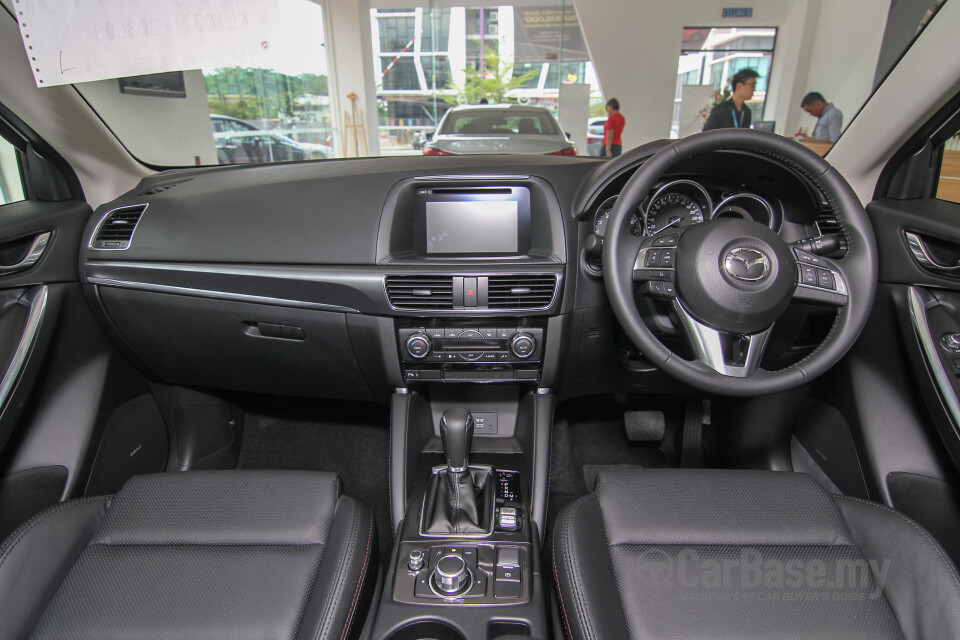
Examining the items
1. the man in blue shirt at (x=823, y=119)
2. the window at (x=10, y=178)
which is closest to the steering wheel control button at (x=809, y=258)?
the man in blue shirt at (x=823, y=119)

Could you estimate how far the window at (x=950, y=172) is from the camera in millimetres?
1412

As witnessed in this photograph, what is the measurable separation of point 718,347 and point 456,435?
2.09 feet

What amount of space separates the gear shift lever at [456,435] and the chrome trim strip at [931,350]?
106cm

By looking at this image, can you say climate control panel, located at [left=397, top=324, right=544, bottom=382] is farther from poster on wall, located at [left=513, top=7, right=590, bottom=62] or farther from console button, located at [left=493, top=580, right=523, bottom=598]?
poster on wall, located at [left=513, top=7, right=590, bottom=62]

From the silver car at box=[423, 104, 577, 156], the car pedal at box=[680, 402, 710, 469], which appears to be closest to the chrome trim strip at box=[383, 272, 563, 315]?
the car pedal at box=[680, 402, 710, 469]

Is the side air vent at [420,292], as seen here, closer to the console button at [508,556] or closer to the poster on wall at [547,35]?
the console button at [508,556]

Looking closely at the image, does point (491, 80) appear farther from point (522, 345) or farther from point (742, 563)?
point (742, 563)

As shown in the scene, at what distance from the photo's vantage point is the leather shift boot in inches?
55.1

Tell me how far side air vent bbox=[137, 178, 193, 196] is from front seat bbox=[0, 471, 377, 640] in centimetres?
87

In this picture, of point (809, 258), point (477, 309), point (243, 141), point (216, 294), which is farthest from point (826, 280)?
point (243, 141)

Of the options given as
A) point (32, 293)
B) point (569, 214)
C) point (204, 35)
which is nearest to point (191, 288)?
point (32, 293)

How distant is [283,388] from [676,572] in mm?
1259

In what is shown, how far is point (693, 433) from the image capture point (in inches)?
79.1

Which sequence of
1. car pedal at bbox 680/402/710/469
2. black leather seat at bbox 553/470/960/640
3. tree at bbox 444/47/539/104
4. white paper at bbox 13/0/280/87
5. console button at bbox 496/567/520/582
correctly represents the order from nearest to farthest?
black leather seat at bbox 553/470/960/640 < white paper at bbox 13/0/280/87 < console button at bbox 496/567/520/582 < car pedal at bbox 680/402/710/469 < tree at bbox 444/47/539/104
